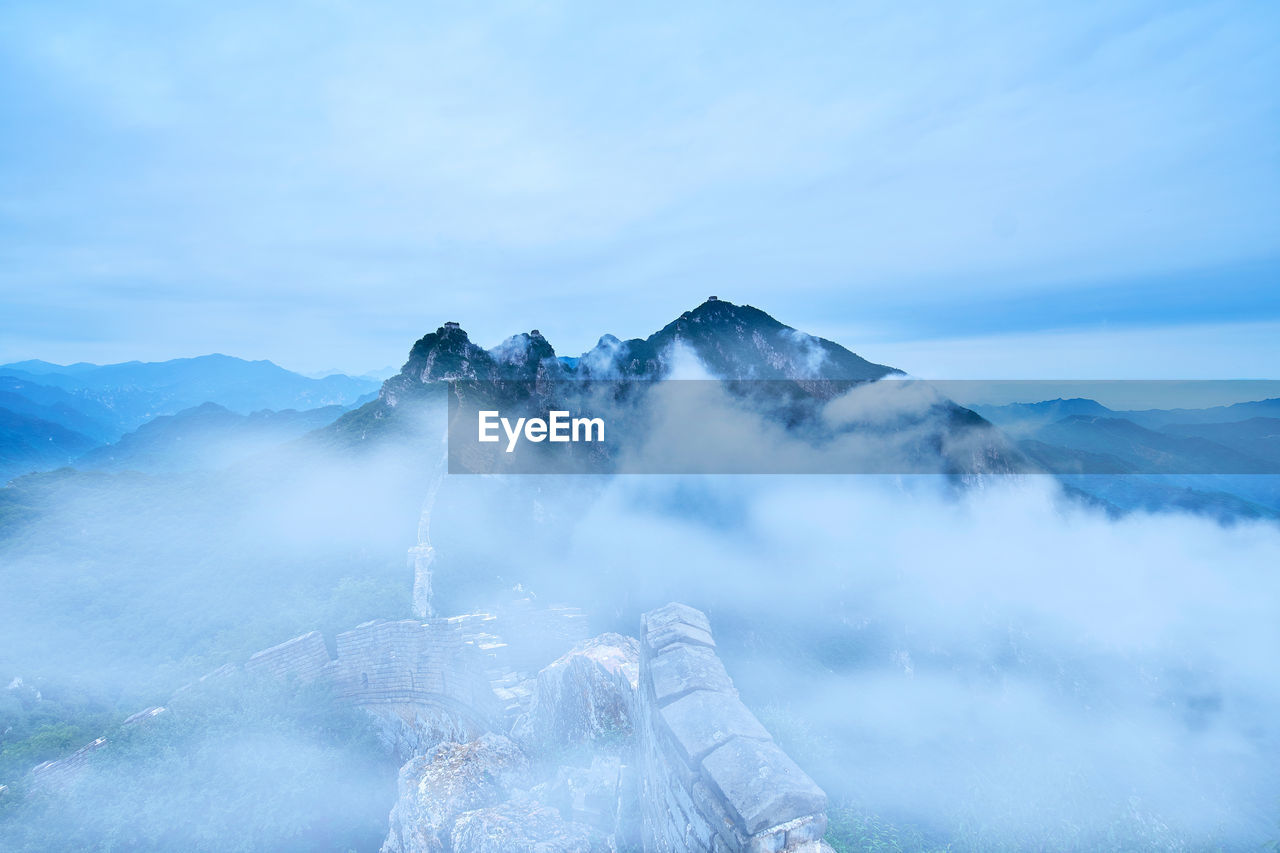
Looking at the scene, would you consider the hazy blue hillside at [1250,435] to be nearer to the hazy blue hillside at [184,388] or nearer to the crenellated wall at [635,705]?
the crenellated wall at [635,705]

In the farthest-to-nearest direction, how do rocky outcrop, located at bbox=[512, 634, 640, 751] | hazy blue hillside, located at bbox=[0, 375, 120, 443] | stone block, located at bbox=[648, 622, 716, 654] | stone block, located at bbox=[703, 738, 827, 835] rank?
hazy blue hillside, located at bbox=[0, 375, 120, 443] < rocky outcrop, located at bbox=[512, 634, 640, 751] < stone block, located at bbox=[648, 622, 716, 654] < stone block, located at bbox=[703, 738, 827, 835]

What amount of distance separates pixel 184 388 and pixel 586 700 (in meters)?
205

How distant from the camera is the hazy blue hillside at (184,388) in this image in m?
131

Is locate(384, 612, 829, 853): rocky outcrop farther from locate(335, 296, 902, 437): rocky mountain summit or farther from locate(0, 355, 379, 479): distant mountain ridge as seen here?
locate(0, 355, 379, 479): distant mountain ridge

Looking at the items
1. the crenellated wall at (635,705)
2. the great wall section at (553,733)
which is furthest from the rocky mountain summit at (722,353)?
the crenellated wall at (635,705)

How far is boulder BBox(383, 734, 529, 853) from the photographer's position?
44.3 feet

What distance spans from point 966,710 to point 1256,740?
20396mm

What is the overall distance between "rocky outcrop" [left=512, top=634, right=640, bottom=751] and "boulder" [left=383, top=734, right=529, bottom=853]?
1076 millimetres

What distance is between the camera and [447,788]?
554 inches

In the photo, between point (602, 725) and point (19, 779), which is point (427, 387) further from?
point (602, 725)

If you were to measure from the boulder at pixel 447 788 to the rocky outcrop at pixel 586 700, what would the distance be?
3.53 feet

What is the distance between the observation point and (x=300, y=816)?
16.2 meters

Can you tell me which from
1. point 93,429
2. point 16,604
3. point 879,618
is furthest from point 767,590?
point 93,429

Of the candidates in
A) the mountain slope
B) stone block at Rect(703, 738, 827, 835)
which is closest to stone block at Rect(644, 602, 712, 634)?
stone block at Rect(703, 738, 827, 835)
